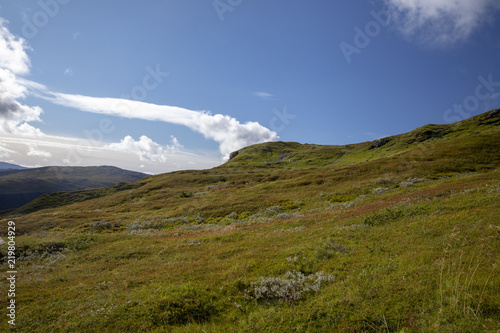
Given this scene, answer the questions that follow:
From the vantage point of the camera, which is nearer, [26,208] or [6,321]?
[6,321]

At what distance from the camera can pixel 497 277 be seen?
25.5 feet

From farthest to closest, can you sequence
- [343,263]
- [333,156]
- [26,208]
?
[333,156]
[26,208]
[343,263]

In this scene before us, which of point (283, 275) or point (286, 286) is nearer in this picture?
point (286, 286)

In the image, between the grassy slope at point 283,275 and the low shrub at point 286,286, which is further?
the low shrub at point 286,286

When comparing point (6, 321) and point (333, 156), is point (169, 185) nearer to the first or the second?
point (6, 321)

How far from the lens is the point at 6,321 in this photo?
11.5m

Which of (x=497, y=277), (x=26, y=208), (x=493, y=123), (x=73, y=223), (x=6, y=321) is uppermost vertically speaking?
(x=493, y=123)

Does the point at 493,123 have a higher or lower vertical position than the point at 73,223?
higher

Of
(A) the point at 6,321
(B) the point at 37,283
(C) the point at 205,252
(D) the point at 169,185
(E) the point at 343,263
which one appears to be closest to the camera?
(A) the point at 6,321

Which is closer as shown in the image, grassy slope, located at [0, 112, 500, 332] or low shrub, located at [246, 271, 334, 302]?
grassy slope, located at [0, 112, 500, 332]

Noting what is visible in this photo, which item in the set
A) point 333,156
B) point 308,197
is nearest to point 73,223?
point 308,197

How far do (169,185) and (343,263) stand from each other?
9661 cm

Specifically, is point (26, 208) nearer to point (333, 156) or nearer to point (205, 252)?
point (205, 252)

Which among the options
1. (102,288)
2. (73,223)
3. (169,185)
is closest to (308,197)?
(102,288)
